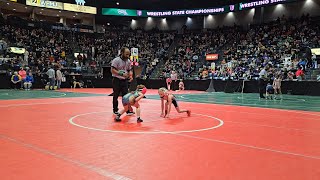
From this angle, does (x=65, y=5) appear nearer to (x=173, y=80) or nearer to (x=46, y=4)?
(x=46, y=4)

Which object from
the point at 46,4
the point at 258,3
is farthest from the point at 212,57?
the point at 46,4

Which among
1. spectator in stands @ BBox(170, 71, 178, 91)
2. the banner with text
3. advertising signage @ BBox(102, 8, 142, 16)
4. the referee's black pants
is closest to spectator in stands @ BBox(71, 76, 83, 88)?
spectator in stands @ BBox(170, 71, 178, 91)

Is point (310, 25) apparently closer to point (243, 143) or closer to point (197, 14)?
point (197, 14)

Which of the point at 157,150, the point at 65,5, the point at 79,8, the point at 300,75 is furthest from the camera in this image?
the point at 79,8

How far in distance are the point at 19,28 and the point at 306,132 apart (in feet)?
Result: 118

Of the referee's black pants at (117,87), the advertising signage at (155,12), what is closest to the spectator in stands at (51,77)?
the referee's black pants at (117,87)

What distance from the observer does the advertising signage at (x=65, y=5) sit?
37.8m

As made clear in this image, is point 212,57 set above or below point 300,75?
above

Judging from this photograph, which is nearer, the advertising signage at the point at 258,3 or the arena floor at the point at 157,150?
the arena floor at the point at 157,150

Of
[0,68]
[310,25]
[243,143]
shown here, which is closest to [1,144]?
[243,143]

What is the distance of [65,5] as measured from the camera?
40844 millimetres

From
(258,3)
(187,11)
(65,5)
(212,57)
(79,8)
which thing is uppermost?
(65,5)

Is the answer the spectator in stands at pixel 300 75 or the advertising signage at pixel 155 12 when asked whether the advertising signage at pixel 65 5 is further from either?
the spectator in stands at pixel 300 75

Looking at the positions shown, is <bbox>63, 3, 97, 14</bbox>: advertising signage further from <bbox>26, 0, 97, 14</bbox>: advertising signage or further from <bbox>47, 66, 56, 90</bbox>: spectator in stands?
<bbox>47, 66, 56, 90</bbox>: spectator in stands
